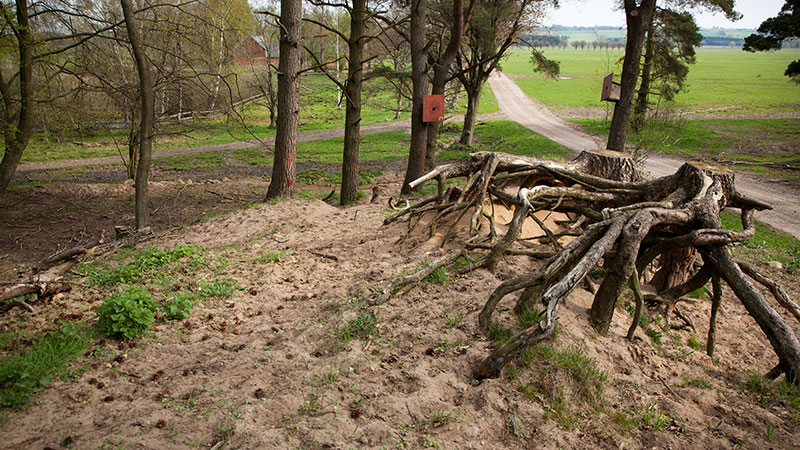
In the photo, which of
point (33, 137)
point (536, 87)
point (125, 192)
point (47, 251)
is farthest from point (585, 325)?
point (536, 87)

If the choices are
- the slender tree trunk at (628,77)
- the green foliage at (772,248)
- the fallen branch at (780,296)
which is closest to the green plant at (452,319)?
the fallen branch at (780,296)

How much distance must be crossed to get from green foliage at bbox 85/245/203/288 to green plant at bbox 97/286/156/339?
1.45 m

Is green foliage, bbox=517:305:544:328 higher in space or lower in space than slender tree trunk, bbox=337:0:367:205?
lower

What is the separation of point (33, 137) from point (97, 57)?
1932cm

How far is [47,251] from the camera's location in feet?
31.3

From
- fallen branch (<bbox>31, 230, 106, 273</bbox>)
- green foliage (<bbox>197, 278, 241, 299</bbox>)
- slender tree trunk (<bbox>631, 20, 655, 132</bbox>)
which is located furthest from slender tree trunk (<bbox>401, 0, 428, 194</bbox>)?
slender tree trunk (<bbox>631, 20, 655, 132</bbox>)

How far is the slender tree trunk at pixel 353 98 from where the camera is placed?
1035 centimetres

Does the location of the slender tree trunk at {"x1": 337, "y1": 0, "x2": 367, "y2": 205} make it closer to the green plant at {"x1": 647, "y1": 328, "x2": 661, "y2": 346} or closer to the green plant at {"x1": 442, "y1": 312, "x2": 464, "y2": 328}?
the green plant at {"x1": 442, "y1": 312, "x2": 464, "y2": 328}

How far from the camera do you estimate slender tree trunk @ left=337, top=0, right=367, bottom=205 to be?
34.0 ft

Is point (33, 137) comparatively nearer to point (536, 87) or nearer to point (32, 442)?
point (32, 442)

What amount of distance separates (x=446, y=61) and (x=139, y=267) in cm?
828

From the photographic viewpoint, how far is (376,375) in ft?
11.9

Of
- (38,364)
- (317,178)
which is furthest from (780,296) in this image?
(317,178)

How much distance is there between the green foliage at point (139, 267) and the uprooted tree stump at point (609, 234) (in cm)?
337
